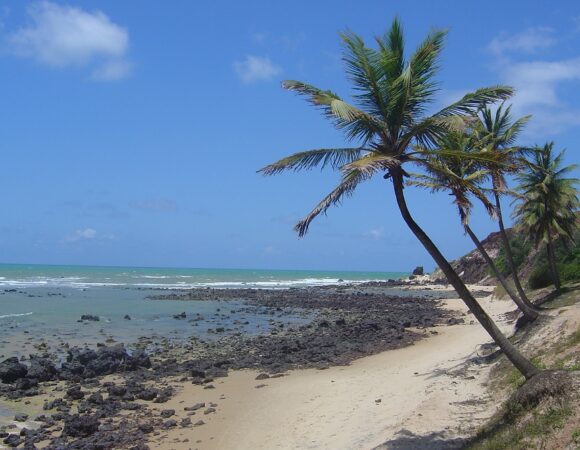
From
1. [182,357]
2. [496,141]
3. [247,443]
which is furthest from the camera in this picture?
[182,357]

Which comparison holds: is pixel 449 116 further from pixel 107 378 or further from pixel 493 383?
pixel 107 378

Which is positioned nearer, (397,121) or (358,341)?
(397,121)

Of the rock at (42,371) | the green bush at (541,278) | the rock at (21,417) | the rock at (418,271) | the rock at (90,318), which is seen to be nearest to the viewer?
the rock at (21,417)

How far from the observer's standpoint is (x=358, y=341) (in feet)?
81.1

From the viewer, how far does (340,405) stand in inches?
520

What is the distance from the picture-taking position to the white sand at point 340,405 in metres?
10.6

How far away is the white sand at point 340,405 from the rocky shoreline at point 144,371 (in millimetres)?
683

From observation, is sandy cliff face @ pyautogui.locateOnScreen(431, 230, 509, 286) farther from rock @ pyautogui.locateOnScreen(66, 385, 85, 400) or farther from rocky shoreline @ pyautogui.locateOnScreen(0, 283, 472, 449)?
rock @ pyautogui.locateOnScreen(66, 385, 85, 400)

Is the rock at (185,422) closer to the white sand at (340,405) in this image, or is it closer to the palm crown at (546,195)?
the white sand at (340,405)

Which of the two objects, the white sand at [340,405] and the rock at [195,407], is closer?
the white sand at [340,405]

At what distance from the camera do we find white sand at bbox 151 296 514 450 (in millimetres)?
10594

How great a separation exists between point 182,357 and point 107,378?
4.33 m

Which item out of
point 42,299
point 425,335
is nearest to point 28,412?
point 425,335

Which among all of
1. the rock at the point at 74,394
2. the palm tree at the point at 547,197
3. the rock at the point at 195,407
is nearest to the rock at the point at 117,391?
the rock at the point at 74,394
